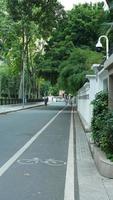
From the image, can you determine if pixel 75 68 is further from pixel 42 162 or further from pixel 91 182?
pixel 91 182

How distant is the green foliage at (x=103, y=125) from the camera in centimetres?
1082

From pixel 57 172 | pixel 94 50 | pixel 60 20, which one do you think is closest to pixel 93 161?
pixel 57 172

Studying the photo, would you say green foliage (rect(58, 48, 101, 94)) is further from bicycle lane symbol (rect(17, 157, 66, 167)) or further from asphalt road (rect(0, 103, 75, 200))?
bicycle lane symbol (rect(17, 157, 66, 167))

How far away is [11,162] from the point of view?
12.4m

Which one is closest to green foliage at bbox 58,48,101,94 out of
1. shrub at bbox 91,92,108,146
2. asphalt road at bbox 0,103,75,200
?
asphalt road at bbox 0,103,75,200

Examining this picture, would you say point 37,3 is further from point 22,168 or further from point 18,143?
point 22,168

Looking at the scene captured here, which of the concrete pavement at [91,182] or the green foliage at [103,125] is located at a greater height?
the green foliage at [103,125]

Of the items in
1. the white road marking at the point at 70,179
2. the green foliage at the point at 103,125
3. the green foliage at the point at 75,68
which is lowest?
the white road marking at the point at 70,179

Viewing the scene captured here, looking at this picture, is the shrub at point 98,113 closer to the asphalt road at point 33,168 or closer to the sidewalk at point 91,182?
the sidewalk at point 91,182

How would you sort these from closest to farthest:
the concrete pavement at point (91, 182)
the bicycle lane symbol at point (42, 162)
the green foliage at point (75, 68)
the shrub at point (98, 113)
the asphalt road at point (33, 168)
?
1. the concrete pavement at point (91, 182)
2. the asphalt road at point (33, 168)
3. the bicycle lane symbol at point (42, 162)
4. the shrub at point (98, 113)
5. the green foliage at point (75, 68)

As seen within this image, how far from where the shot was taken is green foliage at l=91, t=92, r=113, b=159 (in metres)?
10.8

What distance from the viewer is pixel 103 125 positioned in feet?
38.7

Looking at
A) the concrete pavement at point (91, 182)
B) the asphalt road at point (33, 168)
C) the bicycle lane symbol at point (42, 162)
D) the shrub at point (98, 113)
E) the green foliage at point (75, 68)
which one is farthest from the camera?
the green foliage at point (75, 68)

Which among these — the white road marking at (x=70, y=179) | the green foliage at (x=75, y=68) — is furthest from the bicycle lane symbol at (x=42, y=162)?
the green foliage at (x=75, y=68)
